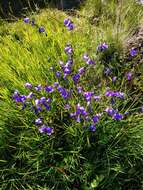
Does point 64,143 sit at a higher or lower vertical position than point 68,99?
lower

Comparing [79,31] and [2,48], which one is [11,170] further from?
[79,31]

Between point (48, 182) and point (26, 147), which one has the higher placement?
point (26, 147)

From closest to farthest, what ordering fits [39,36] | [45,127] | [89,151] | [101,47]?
[45,127] → [89,151] → [101,47] → [39,36]

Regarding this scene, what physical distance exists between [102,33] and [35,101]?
141 cm

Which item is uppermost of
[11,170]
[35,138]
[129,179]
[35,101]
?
[35,101]

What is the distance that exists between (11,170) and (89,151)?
63cm

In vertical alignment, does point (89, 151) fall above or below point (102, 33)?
below

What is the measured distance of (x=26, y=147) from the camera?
3.58 meters

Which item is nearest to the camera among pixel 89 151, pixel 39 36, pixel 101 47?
pixel 89 151

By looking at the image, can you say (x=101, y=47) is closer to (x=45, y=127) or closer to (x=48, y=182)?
(x=45, y=127)

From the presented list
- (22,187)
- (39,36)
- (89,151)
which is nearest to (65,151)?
(89,151)

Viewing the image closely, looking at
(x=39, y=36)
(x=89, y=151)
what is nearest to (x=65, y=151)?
(x=89, y=151)

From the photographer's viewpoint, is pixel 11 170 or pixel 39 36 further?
pixel 39 36

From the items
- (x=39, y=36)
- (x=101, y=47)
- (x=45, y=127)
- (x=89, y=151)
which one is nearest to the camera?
(x=45, y=127)
